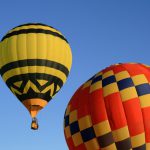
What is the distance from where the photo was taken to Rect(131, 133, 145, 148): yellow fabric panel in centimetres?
1317

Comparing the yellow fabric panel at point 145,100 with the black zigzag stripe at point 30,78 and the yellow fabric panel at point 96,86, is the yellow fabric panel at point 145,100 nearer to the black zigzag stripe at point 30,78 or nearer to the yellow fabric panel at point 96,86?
the yellow fabric panel at point 96,86

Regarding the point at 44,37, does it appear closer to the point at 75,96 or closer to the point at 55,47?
the point at 55,47

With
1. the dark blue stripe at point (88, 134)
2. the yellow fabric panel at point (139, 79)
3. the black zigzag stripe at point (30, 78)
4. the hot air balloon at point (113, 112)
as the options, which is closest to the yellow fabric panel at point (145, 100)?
the hot air balloon at point (113, 112)

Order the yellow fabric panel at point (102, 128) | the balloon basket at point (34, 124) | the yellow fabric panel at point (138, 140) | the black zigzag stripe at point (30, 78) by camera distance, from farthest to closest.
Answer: the black zigzag stripe at point (30, 78)
the balloon basket at point (34, 124)
the yellow fabric panel at point (102, 128)
the yellow fabric panel at point (138, 140)

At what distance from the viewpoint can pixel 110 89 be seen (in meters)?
13.7

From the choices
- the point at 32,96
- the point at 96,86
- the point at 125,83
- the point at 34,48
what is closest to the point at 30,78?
the point at 32,96

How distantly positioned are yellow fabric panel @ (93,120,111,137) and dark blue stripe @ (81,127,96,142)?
13 centimetres

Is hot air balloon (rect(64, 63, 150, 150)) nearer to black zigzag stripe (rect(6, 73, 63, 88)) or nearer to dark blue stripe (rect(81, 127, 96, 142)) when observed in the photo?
dark blue stripe (rect(81, 127, 96, 142))

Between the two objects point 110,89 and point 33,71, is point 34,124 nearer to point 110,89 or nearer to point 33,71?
point 33,71

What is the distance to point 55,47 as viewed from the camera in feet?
72.8

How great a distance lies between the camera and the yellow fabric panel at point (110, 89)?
1367 cm

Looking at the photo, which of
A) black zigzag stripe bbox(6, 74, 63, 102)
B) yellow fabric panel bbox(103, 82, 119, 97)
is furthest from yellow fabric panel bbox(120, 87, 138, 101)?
black zigzag stripe bbox(6, 74, 63, 102)

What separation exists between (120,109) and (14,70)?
9249mm

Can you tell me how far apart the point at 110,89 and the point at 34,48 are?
867 centimetres
